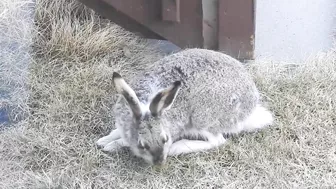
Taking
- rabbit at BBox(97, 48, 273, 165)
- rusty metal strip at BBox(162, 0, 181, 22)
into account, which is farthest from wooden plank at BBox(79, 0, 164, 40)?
rabbit at BBox(97, 48, 273, 165)

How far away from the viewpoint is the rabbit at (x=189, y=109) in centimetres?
443

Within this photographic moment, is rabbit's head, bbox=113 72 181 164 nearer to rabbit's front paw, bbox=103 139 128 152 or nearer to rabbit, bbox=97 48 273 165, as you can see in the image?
rabbit, bbox=97 48 273 165

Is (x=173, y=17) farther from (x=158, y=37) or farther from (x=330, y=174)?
(x=330, y=174)

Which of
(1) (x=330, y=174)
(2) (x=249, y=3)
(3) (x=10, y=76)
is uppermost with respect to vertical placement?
(2) (x=249, y=3)

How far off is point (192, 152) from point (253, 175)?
17.1 inches

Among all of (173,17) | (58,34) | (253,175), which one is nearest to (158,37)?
(173,17)

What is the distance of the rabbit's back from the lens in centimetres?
466

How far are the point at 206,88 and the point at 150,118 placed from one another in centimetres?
50

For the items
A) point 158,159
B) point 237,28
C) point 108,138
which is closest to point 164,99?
point 158,159

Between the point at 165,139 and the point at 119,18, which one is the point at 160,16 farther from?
the point at 165,139

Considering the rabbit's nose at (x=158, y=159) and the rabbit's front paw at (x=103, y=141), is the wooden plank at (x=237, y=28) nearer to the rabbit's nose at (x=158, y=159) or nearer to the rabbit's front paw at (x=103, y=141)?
the rabbit's front paw at (x=103, y=141)

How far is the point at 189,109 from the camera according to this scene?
4.66 meters

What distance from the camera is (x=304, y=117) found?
5031 mm

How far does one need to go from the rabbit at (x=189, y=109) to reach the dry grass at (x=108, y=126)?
10cm
